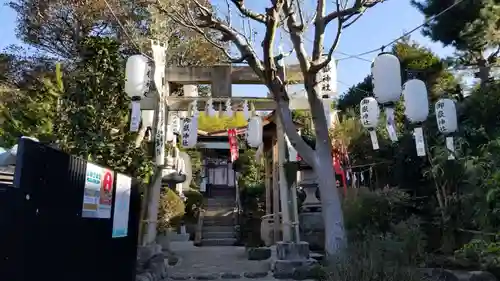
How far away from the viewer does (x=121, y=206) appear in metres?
6.20

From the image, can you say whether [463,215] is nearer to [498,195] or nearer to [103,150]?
[498,195]

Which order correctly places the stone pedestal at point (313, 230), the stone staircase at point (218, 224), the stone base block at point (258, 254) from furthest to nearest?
the stone staircase at point (218, 224)
the stone pedestal at point (313, 230)
the stone base block at point (258, 254)

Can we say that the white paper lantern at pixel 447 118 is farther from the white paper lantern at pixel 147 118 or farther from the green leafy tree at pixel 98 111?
the white paper lantern at pixel 147 118

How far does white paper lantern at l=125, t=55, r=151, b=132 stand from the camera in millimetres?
7430

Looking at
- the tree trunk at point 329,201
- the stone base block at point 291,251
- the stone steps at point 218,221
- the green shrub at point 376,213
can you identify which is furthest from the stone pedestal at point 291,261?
the stone steps at point 218,221

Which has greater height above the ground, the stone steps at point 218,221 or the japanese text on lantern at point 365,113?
the japanese text on lantern at point 365,113

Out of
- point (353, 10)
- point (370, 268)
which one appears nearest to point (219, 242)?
point (353, 10)

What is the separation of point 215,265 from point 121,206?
189 inches

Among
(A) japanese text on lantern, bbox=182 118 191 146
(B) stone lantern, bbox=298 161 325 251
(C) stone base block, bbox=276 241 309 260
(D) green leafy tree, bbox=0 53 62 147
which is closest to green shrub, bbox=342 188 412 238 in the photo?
(C) stone base block, bbox=276 241 309 260

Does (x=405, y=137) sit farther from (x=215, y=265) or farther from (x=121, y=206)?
(x=121, y=206)

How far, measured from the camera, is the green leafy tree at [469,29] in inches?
410

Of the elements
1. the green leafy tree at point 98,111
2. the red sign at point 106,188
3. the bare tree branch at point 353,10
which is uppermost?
the bare tree branch at point 353,10

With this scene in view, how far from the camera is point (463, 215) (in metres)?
9.32

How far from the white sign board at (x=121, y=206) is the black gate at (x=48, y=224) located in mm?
557
